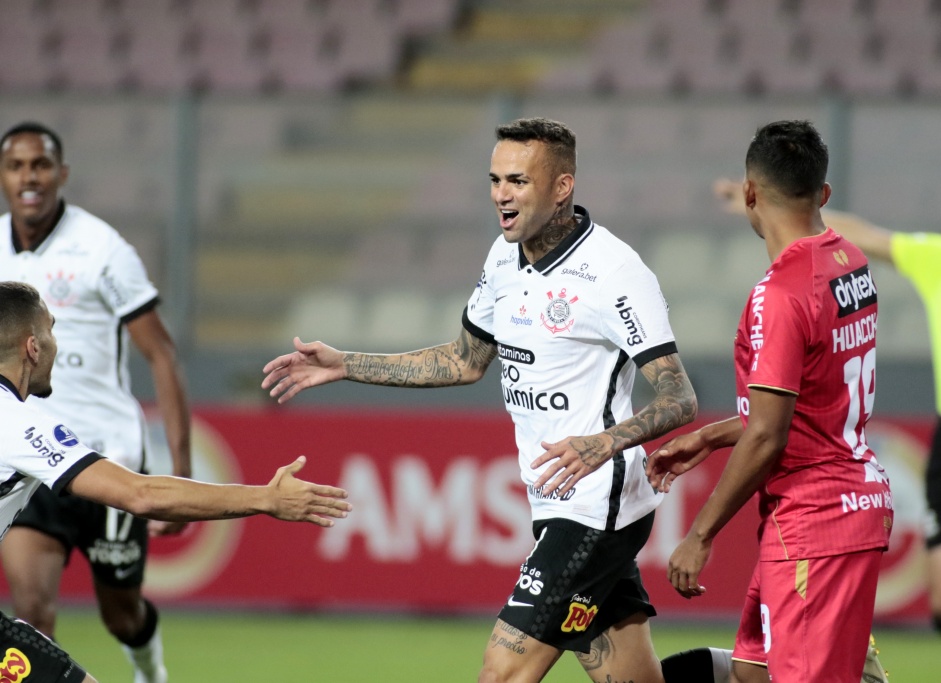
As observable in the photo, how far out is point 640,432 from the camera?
4.62 m

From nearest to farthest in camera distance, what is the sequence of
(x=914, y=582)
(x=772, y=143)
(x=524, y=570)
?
(x=772, y=143)
(x=524, y=570)
(x=914, y=582)

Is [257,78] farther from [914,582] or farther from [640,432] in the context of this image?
[640,432]

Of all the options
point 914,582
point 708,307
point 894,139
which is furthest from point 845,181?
point 914,582

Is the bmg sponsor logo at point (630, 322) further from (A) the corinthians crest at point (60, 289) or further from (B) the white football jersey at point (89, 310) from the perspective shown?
(A) the corinthians crest at point (60, 289)

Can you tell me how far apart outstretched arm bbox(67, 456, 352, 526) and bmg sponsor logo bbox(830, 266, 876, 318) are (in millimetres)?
1602

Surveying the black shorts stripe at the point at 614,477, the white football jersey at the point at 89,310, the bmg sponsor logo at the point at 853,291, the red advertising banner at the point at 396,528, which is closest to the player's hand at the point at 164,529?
the white football jersey at the point at 89,310

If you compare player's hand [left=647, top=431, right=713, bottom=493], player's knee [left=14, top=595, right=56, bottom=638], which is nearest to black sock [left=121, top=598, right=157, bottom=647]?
player's knee [left=14, top=595, right=56, bottom=638]

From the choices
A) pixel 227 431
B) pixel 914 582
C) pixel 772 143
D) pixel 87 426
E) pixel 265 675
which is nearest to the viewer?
pixel 772 143

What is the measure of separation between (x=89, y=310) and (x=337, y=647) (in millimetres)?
3470

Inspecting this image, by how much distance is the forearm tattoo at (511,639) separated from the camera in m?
4.73

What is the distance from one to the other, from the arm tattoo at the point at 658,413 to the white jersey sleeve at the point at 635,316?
0.16 feet

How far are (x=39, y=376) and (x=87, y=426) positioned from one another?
1.64m

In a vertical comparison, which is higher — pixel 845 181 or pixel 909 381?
pixel 845 181

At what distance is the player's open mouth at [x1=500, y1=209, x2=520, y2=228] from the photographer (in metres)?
4.95
